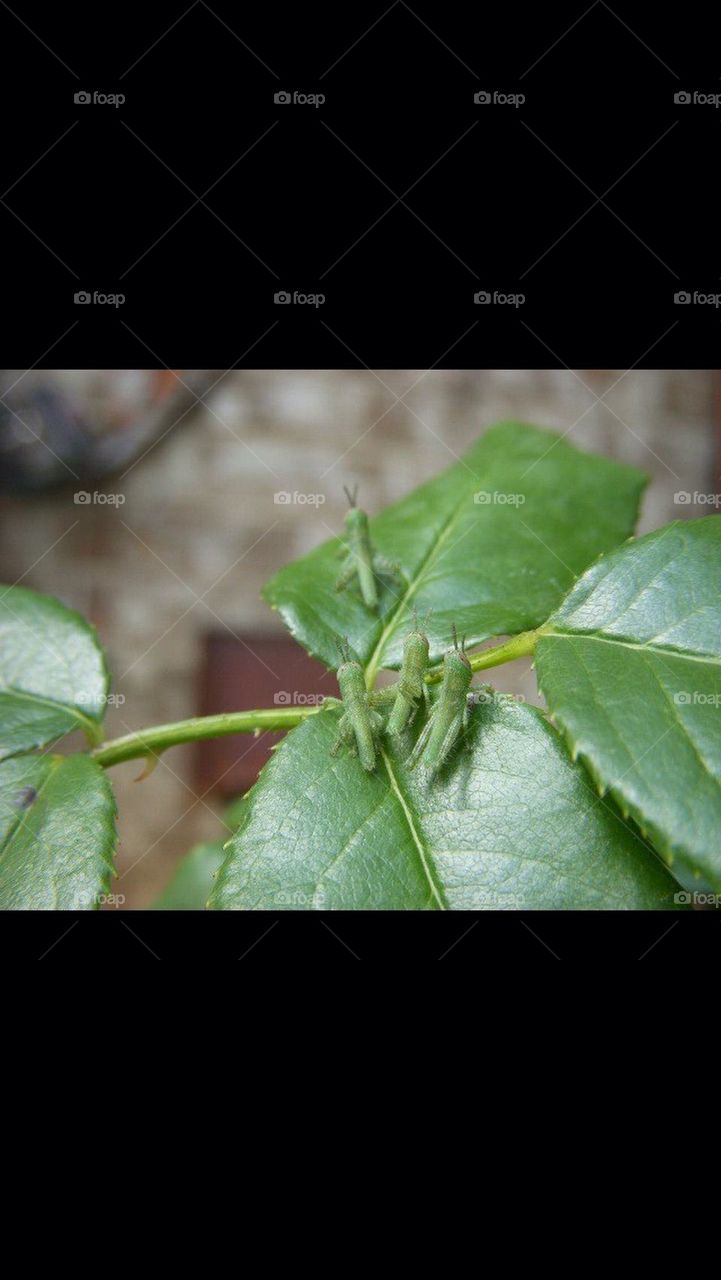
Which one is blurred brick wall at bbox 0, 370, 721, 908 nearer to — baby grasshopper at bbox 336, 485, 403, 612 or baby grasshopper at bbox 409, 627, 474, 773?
baby grasshopper at bbox 336, 485, 403, 612

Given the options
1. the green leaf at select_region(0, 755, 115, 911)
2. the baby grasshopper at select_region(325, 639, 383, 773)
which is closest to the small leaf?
the green leaf at select_region(0, 755, 115, 911)

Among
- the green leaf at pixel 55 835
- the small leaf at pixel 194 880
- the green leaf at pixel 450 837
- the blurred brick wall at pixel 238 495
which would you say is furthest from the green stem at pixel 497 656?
the blurred brick wall at pixel 238 495

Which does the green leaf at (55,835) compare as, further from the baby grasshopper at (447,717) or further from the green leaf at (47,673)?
the baby grasshopper at (447,717)

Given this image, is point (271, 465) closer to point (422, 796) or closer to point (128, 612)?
point (128, 612)

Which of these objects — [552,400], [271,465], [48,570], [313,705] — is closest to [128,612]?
[48,570]

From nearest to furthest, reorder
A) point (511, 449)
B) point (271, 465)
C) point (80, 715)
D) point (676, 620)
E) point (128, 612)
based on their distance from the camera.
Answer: point (676, 620) < point (80, 715) < point (511, 449) < point (271, 465) < point (128, 612)

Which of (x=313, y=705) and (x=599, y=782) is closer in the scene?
(x=599, y=782)
